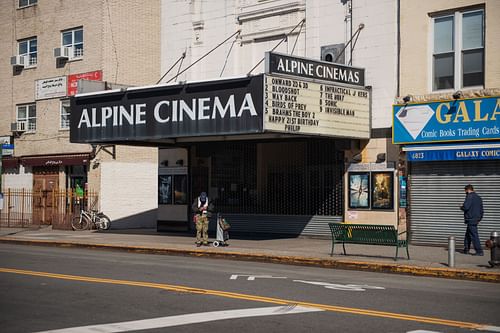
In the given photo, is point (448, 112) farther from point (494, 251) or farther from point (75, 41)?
point (75, 41)

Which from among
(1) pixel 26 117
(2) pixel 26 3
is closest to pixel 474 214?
(1) pixel 26 117

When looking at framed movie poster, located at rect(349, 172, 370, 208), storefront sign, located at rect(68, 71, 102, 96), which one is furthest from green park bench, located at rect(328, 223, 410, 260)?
storefront sign, located at rect(68, 71, 102, 96)

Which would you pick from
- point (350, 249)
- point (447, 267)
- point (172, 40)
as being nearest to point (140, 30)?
point (172, 40)

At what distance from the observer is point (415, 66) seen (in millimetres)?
22562

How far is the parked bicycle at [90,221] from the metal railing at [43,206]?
0.56 meters

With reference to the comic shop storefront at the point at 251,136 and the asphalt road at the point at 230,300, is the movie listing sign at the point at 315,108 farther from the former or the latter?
the asphalt road at the point at 230,300

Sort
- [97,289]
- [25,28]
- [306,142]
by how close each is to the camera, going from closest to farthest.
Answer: [97,289] → [306,142] → [25,28]

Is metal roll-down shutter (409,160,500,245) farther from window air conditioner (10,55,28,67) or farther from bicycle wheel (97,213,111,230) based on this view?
window air conditioner (10,55,28,67)

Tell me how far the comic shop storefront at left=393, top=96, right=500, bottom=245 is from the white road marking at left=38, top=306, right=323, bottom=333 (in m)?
11.8

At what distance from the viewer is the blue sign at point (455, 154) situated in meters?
20.6

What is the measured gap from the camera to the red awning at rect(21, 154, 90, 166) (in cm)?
3397

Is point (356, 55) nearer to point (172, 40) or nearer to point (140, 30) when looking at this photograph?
point (172, 40)

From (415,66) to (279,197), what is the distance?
7.01 metres

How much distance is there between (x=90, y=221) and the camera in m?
32.6
